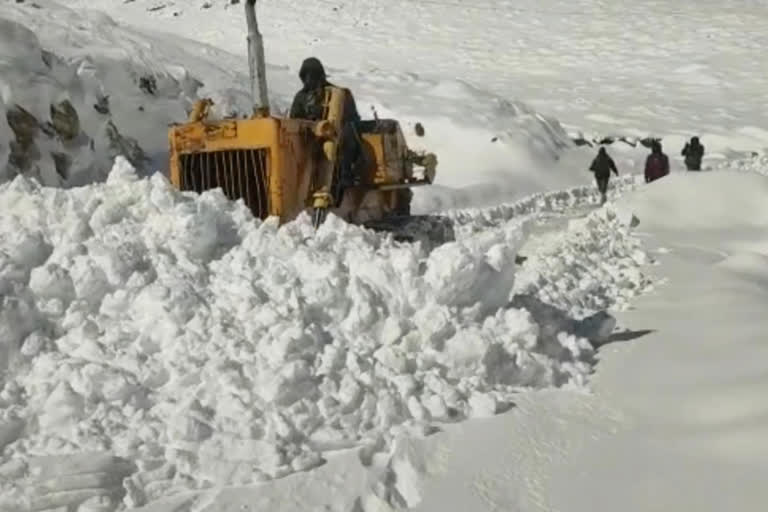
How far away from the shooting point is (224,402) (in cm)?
470

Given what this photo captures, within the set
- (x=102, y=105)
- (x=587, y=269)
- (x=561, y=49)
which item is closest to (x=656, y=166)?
(x=102, y=105)

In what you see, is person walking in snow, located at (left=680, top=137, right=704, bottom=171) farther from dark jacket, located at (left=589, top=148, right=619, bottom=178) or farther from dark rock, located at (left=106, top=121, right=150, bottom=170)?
dark rock, located at (left=106, top=121, right=150, bottom=170)

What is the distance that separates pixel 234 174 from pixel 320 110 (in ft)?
4.10

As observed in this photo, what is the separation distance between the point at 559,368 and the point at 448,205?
1144cm

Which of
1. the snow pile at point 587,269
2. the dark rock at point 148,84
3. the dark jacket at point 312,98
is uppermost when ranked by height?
the dark jacket at point 312,98

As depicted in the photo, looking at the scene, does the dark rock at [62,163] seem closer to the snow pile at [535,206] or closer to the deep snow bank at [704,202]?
the snow pile at [535,206]

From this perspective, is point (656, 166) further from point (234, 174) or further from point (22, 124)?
point (234, 174)

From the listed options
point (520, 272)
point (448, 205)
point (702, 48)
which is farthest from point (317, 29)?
point (520, 272)

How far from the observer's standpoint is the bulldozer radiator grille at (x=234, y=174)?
761cm

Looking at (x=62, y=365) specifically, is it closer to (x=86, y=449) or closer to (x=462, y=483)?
(x=86, y=449)

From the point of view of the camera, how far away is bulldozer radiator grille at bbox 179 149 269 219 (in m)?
7.61

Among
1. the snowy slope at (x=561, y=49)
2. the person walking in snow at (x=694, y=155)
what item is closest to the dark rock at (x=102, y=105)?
the person walking in snow at (x=694, y=155)

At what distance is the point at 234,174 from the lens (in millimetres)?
7668

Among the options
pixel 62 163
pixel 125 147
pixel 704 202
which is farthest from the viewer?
pixel 125 147
